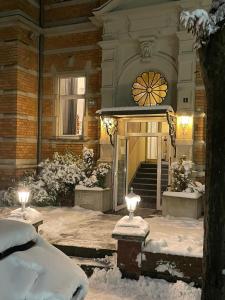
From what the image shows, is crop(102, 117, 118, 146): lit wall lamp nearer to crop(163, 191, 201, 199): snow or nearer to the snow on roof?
the snow on roof

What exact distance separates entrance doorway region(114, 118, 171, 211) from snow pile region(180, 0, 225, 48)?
6.74m

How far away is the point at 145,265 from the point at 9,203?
6090mm

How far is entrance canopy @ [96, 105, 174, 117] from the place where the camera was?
31.2 ft

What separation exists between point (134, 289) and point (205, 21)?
4.02 meters

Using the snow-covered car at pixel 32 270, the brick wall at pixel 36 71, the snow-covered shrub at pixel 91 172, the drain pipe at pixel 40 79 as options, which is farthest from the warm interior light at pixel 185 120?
the snow-covered car at pixel 32 270

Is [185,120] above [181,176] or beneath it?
above

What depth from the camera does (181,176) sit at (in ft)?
31.3

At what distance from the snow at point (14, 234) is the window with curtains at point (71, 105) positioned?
351 inches

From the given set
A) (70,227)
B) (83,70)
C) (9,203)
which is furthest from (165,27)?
(9,203)

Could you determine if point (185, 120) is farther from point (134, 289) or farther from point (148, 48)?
point (134, 289)

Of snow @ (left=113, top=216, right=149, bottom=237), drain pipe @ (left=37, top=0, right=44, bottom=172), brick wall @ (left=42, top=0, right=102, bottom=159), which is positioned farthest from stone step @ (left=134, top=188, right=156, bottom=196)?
snow @ (left=113, top=216, right=149, bottom=237)

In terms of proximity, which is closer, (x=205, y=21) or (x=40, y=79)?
(x=205, y=21)

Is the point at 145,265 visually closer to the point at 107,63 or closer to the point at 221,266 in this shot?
the point at 221,266

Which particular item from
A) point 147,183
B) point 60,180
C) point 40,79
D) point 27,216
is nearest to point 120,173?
point 60,180
